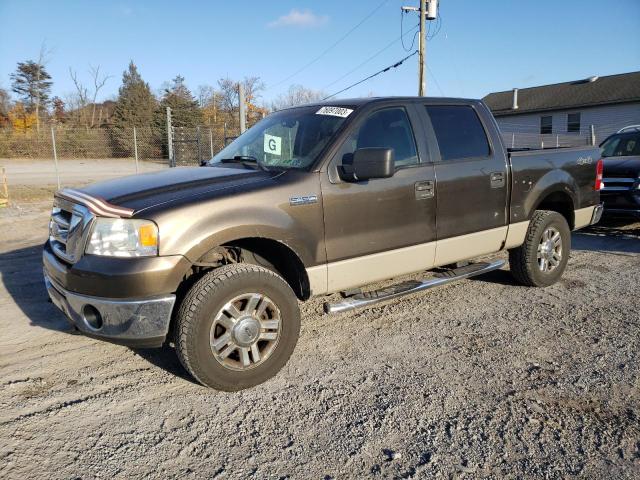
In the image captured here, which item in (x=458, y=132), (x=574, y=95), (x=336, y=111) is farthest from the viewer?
(x=574, y=95)

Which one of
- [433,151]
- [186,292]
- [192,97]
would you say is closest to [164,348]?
[186,292]

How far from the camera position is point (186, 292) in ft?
10.6

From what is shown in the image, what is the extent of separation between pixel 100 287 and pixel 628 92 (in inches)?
1418

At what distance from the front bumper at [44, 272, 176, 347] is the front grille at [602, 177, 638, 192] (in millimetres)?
7664

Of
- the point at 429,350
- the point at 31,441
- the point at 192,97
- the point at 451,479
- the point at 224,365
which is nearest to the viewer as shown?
the point at 451,479

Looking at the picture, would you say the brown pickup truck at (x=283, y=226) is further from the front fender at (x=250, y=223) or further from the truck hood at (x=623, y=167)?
the truck hood at (x=623, y=167)

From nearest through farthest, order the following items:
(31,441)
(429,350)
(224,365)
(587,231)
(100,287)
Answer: (31,441) < (100,287) < (224,365) < (429,350) < (587,231)

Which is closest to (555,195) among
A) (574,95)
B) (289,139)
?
(289,139)

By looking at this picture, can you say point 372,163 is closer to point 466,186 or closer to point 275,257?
point 275,257

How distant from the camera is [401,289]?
4.09m

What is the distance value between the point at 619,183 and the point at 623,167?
281 mm

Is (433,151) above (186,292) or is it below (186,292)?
above

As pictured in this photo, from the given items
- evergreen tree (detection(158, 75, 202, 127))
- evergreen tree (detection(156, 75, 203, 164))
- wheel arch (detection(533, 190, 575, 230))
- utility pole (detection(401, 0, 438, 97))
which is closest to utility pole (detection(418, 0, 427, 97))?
utility pole (detection(401, 0, 438, 97))

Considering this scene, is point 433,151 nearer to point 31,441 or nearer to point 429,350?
point 429,350
